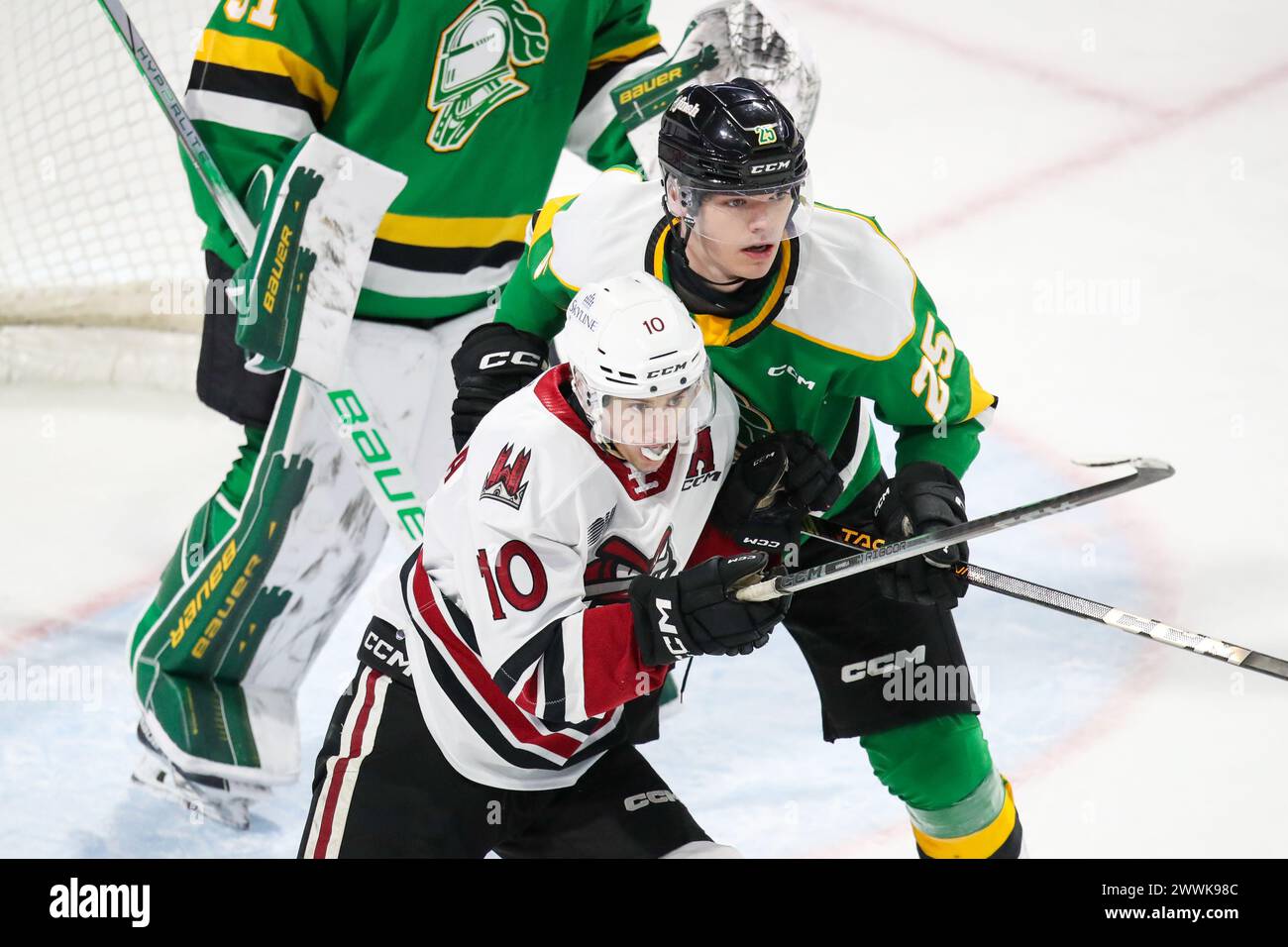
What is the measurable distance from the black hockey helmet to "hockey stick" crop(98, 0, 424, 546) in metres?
0.96

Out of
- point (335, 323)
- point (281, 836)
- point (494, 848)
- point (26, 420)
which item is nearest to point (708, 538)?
point (494, 848)

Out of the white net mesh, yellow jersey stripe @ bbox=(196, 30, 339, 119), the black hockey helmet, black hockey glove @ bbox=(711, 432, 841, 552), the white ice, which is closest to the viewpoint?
the black hockey helmet

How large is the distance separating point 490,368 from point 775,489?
1.54ft

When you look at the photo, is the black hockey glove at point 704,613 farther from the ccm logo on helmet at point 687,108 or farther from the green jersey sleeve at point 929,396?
the ccm logo on helmet at point 687,108

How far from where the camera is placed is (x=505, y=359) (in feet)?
8.66

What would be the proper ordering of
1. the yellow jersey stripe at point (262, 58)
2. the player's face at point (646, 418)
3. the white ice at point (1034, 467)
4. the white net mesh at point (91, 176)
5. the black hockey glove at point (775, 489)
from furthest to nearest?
the white net mesh at point (91, 176), the white ice at point (1034, 467), the yellow jersey stripe at point (262, 58), the black hockey glove at point (775, 489), the player's face at point (646, 418)

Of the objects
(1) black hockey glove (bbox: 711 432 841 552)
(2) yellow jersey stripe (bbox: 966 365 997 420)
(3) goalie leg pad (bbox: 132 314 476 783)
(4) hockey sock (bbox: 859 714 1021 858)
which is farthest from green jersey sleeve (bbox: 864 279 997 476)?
(3) goalie leg pad (bbox: 132 314 476 783)

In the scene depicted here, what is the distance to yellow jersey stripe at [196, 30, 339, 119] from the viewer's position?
2.96m

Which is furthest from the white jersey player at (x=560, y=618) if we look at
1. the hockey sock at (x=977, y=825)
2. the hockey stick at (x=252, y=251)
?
the hockey stick at (x=252, y=251)

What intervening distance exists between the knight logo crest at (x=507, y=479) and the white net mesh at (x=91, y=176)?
243 cm

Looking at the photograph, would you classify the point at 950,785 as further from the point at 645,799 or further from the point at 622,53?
the point at 622,53

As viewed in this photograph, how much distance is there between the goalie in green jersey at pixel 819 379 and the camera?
2.36m

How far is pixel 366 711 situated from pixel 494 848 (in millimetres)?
252

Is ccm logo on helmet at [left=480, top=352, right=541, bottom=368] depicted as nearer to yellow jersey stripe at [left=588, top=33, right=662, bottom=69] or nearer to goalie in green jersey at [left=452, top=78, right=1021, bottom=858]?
goalie in green jersey at [left=452, top=78, right=1021, bottom=858]
